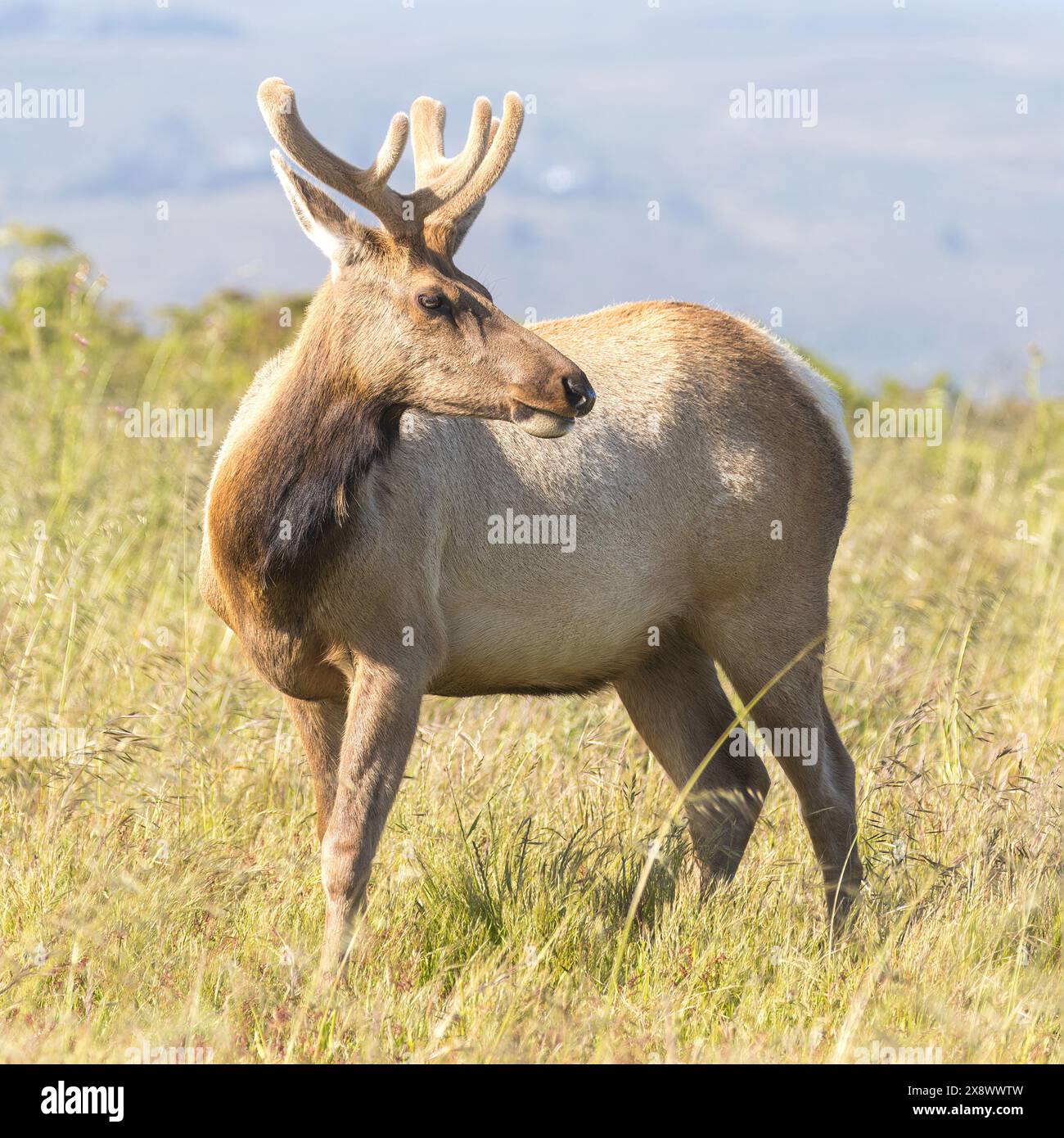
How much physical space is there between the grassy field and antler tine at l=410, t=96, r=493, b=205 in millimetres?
2075

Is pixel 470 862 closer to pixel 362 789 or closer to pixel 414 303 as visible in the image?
pixel 362 789

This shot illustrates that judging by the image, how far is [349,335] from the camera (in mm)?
4438

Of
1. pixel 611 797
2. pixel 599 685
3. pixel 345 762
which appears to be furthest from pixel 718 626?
pixel 345 762

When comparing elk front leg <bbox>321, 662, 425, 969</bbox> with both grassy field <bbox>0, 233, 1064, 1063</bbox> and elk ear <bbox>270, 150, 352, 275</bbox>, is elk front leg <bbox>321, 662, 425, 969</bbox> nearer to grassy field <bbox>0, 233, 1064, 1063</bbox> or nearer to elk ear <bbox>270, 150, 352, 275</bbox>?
grassy field <bbox>0, 233, 1064, 1063</bbox>

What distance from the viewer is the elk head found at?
4.29m

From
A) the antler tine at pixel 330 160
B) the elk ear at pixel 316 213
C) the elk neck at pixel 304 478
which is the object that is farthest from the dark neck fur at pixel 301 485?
the antler tine at pixel 330 160

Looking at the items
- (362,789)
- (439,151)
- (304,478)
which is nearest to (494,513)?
(304,478)

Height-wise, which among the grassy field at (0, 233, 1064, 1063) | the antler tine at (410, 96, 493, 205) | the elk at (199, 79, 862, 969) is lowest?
the grassy field at (0, 233, 1064, 1063)

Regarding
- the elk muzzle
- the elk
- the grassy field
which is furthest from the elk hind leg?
the elk muzzle

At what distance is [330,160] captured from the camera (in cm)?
433

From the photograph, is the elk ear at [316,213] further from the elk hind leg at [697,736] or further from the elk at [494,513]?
the elk hind leg at [697,736]
